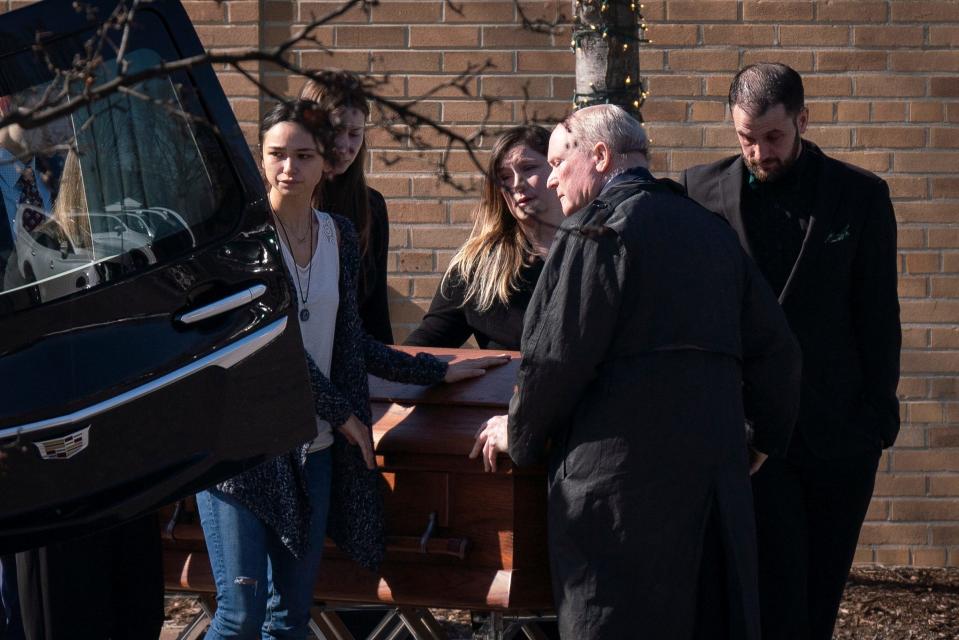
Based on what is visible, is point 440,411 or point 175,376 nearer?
point 175,376

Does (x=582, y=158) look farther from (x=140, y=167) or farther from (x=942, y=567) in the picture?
(x=942, y=567)

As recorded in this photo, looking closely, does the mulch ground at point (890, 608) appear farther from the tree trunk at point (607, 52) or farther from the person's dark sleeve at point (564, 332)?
the person's dark sleeve at point (564, 332)

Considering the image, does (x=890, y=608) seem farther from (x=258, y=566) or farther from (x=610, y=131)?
(x=258, y=566)

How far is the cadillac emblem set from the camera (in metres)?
2.63

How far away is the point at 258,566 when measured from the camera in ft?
11.3

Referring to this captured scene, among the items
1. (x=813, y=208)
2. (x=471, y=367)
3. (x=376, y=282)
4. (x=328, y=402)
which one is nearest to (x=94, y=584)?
(x=328, y=402)

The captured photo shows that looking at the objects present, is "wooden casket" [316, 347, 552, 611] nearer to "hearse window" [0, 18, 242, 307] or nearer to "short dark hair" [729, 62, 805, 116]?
"hearse window" [0, 18, 242, 307]

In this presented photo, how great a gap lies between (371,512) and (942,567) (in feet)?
10.7

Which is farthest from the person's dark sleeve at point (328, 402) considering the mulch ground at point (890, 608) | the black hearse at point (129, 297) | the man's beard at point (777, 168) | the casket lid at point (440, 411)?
the mulch ground at point (890, 608)

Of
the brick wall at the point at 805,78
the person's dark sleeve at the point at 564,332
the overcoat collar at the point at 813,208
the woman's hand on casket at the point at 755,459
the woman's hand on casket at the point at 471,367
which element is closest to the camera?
the person's dark sleeve at the point at 564,332

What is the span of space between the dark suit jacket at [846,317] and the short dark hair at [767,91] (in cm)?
25

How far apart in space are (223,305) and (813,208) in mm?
1865

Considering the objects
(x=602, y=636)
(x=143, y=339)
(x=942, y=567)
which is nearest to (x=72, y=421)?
(x=143, y=339)

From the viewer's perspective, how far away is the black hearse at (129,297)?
2.67 m
